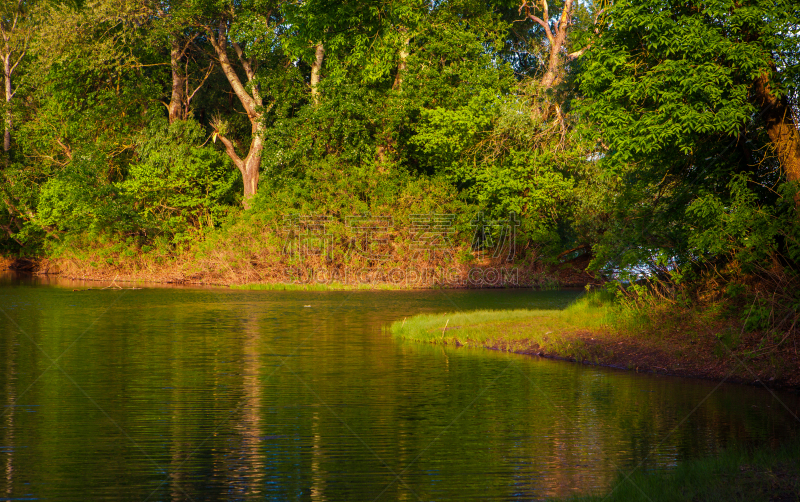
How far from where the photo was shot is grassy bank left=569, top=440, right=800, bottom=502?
360 inches

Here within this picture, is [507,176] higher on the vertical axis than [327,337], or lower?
higher

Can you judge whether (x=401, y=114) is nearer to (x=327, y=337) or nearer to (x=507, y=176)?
(x=507, y=176)

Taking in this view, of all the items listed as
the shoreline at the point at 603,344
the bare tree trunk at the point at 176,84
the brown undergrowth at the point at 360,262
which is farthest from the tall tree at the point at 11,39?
the shoreline at the point at 603,344

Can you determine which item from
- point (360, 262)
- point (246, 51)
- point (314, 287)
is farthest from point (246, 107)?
point (314, 287)

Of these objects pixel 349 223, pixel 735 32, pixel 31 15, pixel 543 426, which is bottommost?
pixel 543 426

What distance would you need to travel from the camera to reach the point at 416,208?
45656 millimetres

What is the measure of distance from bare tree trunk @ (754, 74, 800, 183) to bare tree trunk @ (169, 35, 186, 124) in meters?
37.5

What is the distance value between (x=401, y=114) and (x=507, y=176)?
6.15 meters

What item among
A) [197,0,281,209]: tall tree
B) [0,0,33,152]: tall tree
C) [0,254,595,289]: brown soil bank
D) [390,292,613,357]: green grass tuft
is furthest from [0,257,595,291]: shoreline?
[0,0,33,152]: tall tree

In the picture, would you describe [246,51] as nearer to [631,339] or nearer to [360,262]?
[360,262]

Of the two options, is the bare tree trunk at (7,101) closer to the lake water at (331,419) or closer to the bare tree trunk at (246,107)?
the bare tree trunk at (246,107)

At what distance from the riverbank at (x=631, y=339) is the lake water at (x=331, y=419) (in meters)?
0.77

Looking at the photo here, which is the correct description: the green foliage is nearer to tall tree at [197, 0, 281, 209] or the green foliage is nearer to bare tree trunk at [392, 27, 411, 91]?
tall tree at [197, 0, 281, 209]

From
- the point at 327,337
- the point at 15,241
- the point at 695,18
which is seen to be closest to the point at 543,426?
the point at 695,18
